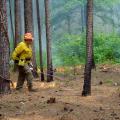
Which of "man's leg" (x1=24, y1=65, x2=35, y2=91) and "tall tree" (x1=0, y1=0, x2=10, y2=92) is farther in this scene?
"man's leg" (x1=24, y1=65, x2=35, y2=91)

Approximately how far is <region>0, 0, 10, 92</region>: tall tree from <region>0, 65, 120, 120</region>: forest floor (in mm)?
429

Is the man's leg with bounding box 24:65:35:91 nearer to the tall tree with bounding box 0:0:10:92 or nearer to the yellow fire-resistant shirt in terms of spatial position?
the yellow fire-resistant shirt

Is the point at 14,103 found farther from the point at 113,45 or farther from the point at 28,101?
the point at 113,45

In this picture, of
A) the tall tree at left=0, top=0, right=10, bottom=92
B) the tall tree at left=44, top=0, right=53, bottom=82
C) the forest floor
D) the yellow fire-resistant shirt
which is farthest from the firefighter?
the tall tree at left=44, top=0, right=53, bottom=82

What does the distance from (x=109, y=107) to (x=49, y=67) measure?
20.8 ft

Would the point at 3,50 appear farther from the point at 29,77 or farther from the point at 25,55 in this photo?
the point at 29,77

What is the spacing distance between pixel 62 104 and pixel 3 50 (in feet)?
9.02

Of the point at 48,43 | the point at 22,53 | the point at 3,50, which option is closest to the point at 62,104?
the point at 3,50

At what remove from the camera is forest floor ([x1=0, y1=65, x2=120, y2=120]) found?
9.38 meters

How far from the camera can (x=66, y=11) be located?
70.4 metres

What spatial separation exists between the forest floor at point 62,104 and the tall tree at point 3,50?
43 centimetres

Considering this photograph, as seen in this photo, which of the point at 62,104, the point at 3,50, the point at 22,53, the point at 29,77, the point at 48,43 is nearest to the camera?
the point at 62,104

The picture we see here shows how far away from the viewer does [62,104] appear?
10.5 meters

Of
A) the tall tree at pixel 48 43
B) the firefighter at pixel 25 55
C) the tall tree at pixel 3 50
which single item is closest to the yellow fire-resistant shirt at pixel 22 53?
the firefighter at pixel 25 55
